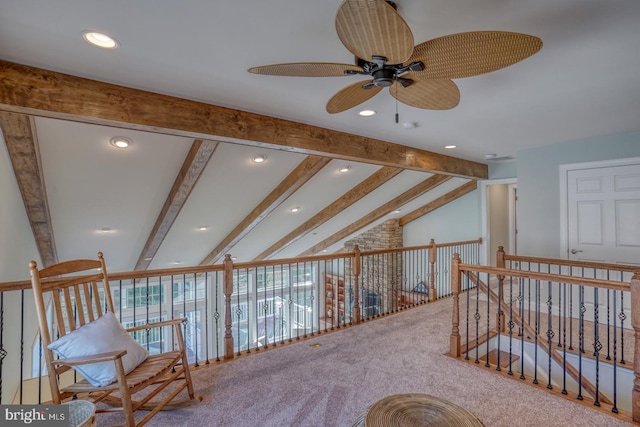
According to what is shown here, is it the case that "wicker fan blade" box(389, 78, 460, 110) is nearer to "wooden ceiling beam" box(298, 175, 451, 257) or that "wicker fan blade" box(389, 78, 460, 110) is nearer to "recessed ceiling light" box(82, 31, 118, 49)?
"recessed ceiling light" box(82, 31, 118, 49)

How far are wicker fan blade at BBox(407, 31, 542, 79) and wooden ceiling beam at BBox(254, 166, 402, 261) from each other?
12.8ft

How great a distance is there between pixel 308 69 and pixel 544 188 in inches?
187

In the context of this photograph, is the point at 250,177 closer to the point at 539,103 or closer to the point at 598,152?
the point at 539,103

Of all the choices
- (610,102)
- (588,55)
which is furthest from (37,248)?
(610,102)

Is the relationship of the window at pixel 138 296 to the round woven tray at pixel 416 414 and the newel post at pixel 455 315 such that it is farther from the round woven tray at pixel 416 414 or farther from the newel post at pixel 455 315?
the round woven tray at pixel 416 414

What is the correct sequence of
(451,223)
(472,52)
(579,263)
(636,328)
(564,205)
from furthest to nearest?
(451,223) < (564,205) < (579,263) < (636,328) < (472,52)

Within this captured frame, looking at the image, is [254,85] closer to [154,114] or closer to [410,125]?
[154,114]

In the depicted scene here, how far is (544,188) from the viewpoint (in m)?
5.06

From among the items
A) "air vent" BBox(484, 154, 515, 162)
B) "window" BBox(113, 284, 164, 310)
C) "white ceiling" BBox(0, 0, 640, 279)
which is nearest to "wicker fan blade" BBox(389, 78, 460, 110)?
"white ceiling" BBox(0, 0, 640, 279)

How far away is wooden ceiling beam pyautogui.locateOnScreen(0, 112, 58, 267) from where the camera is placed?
2760 mm

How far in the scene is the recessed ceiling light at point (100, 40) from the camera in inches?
77.1

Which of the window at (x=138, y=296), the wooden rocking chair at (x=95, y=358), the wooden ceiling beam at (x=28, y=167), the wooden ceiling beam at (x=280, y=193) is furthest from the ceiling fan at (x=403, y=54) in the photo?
the window at (x=138, y=296)

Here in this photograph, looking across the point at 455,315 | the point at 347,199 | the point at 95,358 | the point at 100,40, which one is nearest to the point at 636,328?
the point at 455,315

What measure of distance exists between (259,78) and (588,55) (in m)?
2.31
